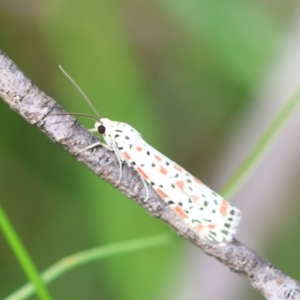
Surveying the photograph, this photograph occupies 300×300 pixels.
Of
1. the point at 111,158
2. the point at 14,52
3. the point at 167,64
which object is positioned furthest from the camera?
the point at 167,64

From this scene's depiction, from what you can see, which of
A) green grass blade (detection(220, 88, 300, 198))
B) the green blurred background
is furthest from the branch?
the green blurred background

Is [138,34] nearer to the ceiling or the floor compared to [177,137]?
nearer to the ceiling

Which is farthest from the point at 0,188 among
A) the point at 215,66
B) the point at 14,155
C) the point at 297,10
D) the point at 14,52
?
the point at 297,10

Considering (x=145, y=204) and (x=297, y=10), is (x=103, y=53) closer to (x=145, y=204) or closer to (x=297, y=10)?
(x=297, y=10)

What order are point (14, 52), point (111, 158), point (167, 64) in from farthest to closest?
point (167, 64) < point (14, 52) < point (111, 158)

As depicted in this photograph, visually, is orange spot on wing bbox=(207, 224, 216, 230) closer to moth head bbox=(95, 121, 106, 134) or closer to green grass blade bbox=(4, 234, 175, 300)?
green grass blade bbox=(4, 234, 175, 300)
